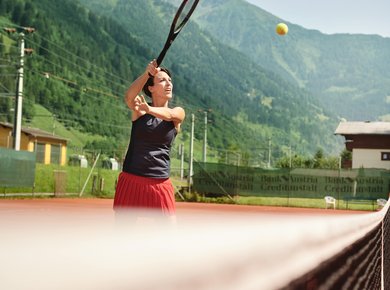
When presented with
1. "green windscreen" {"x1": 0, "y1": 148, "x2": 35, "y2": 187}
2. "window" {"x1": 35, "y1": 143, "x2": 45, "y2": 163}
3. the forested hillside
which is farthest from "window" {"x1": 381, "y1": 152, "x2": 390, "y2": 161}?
the forested hillside

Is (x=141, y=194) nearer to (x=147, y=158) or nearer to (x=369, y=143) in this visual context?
(x=147, y=158)

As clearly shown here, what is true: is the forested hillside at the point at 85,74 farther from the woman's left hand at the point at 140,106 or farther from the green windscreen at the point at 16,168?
the woman's left hand at the point at 140,106

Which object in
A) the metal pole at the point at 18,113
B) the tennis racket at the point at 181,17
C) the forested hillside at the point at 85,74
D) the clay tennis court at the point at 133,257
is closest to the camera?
the clay tennis court at the point at 133,257

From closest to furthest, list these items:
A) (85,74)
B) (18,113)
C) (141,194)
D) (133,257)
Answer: (133,257)
(141,194)
(18,113)
(85,74)

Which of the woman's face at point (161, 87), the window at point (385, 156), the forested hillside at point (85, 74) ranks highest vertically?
the forested hillside at point (85, 74)

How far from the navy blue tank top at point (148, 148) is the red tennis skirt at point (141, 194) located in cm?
5

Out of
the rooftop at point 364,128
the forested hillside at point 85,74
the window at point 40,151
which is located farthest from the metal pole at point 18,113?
the forested hillside at point 85,74

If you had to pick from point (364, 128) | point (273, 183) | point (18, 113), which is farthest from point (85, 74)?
point (273, 183)

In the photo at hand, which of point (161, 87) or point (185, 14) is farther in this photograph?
point (185, 14)

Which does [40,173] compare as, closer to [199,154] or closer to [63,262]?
[63,262]

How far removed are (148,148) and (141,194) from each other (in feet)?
0.88

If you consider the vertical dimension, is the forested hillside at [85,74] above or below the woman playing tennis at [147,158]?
above

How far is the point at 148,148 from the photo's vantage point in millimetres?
3729

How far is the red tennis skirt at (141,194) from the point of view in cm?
361
